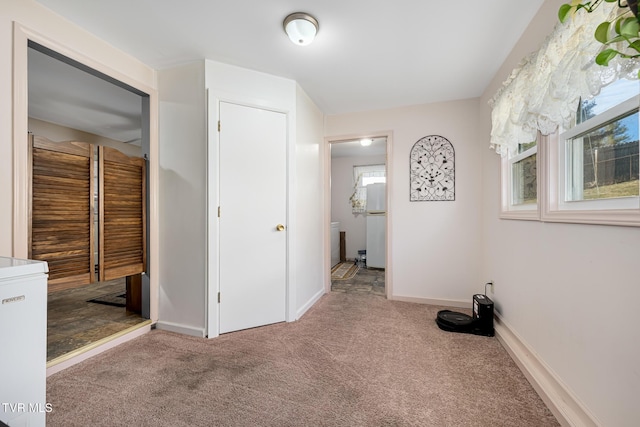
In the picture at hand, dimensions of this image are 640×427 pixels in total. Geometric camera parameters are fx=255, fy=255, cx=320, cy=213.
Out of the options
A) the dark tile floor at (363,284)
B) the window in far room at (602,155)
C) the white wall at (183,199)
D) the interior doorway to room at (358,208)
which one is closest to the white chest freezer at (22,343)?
the white wall at (183,199)

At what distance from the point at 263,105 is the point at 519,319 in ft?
9.04

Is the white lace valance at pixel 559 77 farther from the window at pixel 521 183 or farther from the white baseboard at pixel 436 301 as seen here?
the white baseboard at pixel 436 301

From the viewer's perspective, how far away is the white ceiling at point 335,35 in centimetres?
162

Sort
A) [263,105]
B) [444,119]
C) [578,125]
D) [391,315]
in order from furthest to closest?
[444,119] < [391,315] < [263,105] < [578,125]

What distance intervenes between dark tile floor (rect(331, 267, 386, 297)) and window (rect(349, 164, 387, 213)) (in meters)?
1.63

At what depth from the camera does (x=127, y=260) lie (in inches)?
86.7

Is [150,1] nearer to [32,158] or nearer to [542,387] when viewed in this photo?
[32,158]

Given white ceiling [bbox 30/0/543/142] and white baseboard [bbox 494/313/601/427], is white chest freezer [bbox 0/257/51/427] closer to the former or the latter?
white ceiling [bbox 30/0/543/142]

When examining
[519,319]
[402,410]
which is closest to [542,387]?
[519,319]

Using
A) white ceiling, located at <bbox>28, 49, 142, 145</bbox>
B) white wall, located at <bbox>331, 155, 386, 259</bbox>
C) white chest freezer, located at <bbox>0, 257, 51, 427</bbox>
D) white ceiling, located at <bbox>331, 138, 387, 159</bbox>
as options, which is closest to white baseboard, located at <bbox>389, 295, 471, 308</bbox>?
white wall, located at <bbox>331, 155, 386, 259</bbox>

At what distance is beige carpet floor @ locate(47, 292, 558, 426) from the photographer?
52.6 inches

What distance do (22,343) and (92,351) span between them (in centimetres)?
113

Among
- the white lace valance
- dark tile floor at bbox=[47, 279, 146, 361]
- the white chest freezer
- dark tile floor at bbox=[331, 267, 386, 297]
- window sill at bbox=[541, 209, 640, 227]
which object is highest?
the white lace valance

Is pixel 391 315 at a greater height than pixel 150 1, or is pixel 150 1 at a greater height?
pixel 150 1
